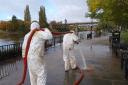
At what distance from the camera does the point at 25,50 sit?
7.90m

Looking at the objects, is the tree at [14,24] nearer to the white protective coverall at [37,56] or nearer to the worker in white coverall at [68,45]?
the worker in white coverall at [68,45]

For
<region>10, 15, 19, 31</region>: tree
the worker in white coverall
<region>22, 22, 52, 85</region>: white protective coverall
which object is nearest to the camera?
<region>22, 22, 52, 85</region>: white protective coverall

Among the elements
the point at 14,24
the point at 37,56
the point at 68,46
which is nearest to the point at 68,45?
the point at 68,46

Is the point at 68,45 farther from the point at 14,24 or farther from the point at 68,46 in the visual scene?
the point at 14,24

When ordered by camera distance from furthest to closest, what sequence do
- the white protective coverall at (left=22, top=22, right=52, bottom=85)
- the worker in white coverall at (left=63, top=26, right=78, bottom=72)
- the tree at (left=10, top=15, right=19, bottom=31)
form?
the tree at (left=10, top=15, right=19, bottom=31) → the worker in white coverall at (left=63, top=26, right=78, bottom=72) → the white protective coverall at (left=22, top=22, right=52, bottom=85)

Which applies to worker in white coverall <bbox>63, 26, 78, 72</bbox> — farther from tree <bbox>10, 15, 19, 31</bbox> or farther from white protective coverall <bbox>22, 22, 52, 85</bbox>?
tree <bbox>10, 15, 19, 31</bbox>

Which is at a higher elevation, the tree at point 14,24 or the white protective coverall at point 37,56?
the tree at point 14,24

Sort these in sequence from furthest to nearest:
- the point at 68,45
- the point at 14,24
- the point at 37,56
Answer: the point at 14,24
the point at 68,45
the point at 37,56

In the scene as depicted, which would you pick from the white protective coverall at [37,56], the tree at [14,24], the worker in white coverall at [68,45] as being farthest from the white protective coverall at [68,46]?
the tree at [14,24]

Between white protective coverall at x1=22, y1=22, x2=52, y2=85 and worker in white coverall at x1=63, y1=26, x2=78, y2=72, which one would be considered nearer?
white protective coverall at x1=22, y1=22, x2=52, y2=85

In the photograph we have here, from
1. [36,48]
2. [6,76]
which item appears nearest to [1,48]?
[6,76]

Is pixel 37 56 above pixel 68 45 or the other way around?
the other way around

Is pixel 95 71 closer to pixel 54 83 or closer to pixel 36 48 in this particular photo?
pixel 54 83

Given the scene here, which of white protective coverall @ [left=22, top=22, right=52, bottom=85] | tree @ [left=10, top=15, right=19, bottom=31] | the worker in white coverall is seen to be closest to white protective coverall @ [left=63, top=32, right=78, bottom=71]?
the worker in white coverall
